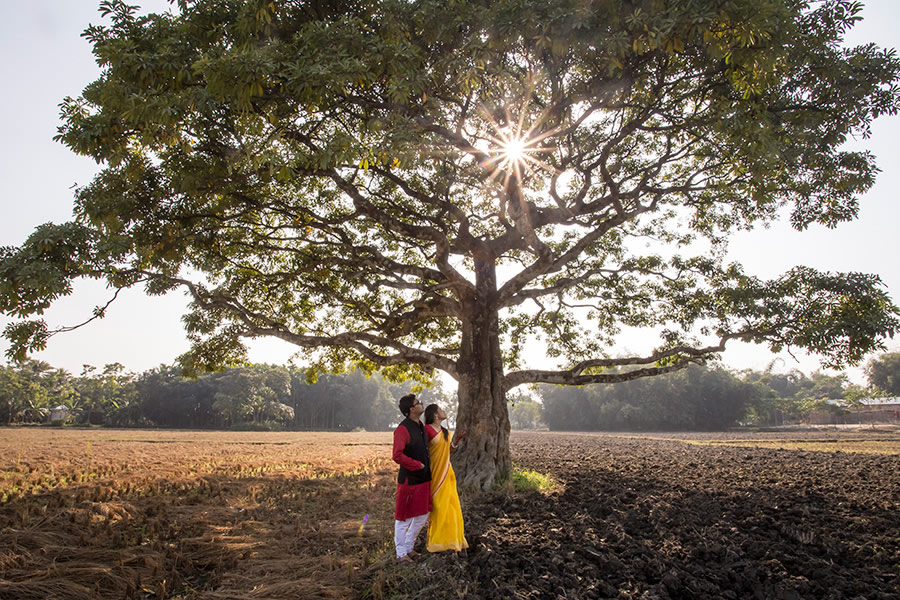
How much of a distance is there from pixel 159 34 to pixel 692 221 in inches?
490

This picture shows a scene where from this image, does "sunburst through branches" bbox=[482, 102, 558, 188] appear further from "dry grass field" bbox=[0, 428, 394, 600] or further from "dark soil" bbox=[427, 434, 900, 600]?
"dry grass field" bbox=[0, 428, 394, 600]

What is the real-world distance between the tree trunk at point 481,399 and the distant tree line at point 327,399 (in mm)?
52312

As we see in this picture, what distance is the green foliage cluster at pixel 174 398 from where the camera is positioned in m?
64.6

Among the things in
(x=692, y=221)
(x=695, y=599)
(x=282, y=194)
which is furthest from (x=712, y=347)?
(x=282, y=194)

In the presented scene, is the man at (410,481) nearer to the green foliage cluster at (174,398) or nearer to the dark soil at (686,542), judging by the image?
the dark soil at (686,542)

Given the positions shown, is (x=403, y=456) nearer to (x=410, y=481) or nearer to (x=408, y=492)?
(x=410, y=481)

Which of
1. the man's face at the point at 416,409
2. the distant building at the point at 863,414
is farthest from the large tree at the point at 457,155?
the distant building at the point at 863,414

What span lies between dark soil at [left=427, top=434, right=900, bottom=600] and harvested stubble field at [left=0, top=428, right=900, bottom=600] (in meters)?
0.02

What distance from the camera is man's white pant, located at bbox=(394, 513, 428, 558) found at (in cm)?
563

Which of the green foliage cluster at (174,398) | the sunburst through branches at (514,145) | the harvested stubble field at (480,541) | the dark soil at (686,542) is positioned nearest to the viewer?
the dark soil at (686,542)

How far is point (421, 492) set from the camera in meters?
5.79

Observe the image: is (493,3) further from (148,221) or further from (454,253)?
(148,221)

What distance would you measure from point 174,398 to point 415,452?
251 ft

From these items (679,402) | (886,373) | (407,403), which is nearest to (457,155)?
(407,403)
